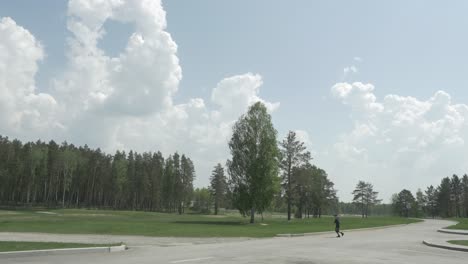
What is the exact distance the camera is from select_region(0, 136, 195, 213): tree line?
10256 centimetres

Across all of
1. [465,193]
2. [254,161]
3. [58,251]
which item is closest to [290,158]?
[254,161]

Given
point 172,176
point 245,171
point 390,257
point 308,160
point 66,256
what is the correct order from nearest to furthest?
point 66,256 → point 390,257 → point 245,171 → point 308,160 → point 172,176

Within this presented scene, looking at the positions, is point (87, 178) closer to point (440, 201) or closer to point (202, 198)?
point (202, 198)

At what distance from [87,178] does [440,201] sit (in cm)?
11204

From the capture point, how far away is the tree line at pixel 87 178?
103 metres

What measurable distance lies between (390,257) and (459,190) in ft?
438

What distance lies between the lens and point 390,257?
17.2 m

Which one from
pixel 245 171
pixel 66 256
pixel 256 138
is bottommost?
pixel 66 256

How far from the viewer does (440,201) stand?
13600 cm

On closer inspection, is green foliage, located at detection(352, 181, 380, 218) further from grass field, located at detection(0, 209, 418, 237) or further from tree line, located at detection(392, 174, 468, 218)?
grass field, located at detection(0, 209, 418, 237)

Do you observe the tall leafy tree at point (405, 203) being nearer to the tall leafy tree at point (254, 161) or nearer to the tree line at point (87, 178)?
the tree line at point (87, 178)

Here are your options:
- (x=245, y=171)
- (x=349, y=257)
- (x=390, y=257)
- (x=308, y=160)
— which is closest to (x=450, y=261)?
(x=390, y=257)

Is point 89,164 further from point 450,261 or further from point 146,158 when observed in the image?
point 450,261

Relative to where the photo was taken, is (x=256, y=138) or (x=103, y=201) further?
(x=103, y=201)
